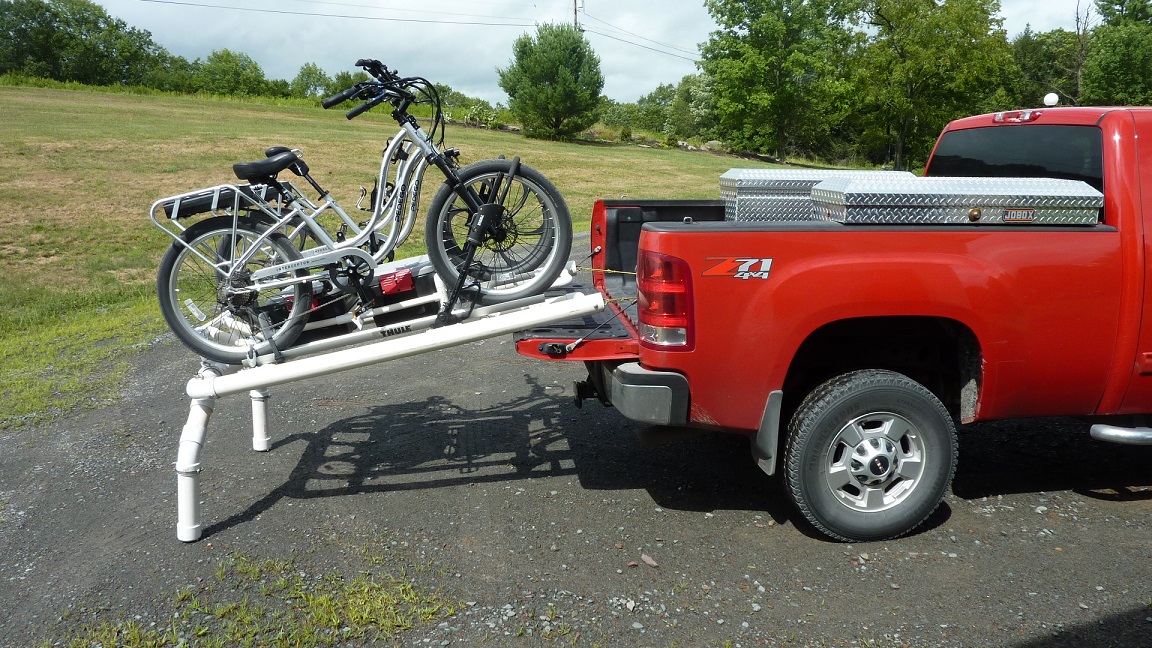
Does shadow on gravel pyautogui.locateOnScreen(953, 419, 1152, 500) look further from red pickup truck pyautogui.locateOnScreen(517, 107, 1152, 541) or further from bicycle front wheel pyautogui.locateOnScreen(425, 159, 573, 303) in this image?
bicycle front wheel pyautogui.locateOnScreen(425, 159, 573, 303)

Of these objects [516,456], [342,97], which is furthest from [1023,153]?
[342,97]

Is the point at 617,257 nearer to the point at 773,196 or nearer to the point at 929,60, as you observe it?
the point at 773,196

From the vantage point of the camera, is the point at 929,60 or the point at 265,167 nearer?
the point at 265,167

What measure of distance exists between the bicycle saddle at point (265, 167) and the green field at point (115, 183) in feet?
9.30

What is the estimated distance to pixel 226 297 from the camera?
4352 millimetres

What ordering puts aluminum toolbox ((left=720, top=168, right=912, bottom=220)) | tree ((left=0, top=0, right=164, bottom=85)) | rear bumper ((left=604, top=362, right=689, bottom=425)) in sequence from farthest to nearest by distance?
tree ((left=0, top=0, right=164, bottom=85)) < aluminum toolbox ((left=720, top=168, right=912, bottom=220)) < rear bumper ((left=604, top=362, right=689, bottom=425))

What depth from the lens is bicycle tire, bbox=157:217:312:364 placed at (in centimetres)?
436

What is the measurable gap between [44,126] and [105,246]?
1645 centimetres

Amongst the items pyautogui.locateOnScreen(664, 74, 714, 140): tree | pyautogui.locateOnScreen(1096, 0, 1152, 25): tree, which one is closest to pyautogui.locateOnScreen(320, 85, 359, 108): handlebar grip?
pyautogui.locateOnScreen(664, 74, 714, 140): tree

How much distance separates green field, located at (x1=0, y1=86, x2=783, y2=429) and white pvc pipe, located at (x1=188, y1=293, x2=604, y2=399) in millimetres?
2687

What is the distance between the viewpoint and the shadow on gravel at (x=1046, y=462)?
15.0 ft

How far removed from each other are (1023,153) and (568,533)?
3277 mm

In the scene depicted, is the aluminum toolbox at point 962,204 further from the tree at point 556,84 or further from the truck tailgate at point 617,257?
the tree at point 556,84

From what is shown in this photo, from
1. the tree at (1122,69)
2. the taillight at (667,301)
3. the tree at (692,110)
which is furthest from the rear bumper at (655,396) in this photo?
the tree at (692,110)
